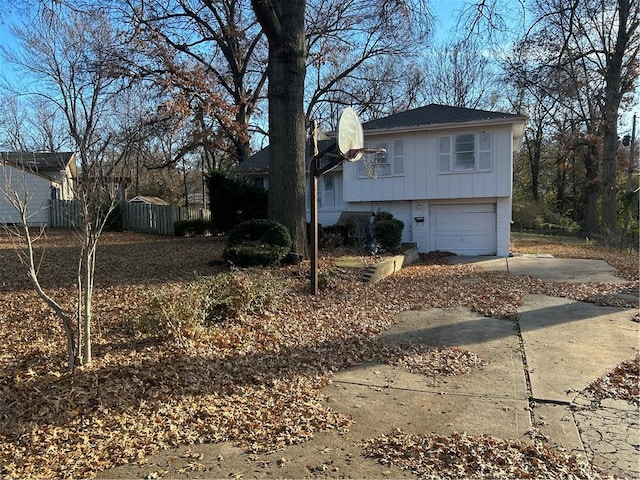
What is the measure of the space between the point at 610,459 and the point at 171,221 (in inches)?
746

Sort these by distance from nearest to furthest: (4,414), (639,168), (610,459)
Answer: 1. (610,459)
2. (4,414)
3. (639,168)

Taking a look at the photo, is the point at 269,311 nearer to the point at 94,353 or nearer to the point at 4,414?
the point at 94,353

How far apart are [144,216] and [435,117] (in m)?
13.2

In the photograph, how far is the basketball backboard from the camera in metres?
7.96

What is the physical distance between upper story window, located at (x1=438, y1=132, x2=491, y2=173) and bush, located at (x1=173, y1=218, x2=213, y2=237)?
32.4ft

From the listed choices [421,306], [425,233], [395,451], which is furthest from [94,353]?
[425,233]

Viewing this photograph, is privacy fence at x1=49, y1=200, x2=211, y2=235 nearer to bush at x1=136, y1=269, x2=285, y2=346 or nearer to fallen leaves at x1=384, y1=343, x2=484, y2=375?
bush at x1=136, y1=269, x2=285, y2=346

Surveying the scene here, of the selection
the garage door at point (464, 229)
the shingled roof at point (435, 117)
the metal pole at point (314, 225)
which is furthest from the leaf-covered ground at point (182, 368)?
the shingled roof at point (435, 117)

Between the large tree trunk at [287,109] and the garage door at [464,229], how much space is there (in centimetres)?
751

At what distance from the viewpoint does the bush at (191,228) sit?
19.0 meters

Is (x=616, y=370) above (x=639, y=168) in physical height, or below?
below

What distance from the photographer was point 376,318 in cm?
686

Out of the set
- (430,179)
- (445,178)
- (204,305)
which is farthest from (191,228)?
(204,305)

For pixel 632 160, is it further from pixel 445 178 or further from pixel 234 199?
A: pixel 234 199
